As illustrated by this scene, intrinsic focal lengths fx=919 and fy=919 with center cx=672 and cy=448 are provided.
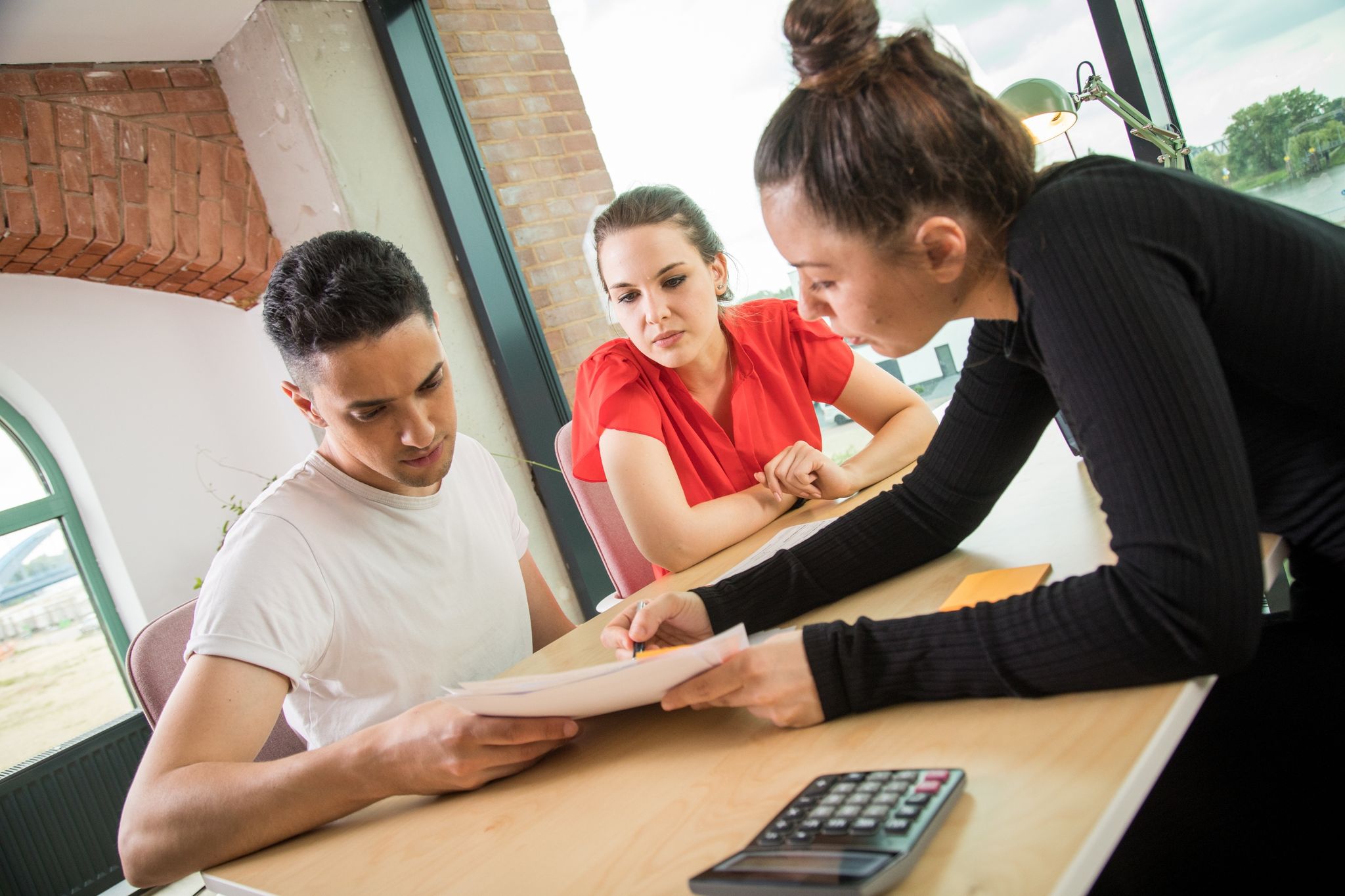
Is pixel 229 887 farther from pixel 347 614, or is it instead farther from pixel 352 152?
pixel 352 152

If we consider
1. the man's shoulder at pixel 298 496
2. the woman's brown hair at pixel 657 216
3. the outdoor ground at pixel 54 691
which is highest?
the woman's brown hair at pixel 657 216

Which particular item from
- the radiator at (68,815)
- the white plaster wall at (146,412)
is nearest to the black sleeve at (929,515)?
the white plaster wall at (146,412)

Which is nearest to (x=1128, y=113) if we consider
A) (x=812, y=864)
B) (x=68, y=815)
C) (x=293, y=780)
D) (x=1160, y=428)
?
(x=1160, y=428)

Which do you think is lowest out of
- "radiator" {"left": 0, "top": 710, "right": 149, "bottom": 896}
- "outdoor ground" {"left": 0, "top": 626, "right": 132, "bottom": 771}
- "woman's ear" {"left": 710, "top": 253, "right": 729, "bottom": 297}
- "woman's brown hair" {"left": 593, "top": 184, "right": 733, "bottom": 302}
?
"radiator" {"left": 0, "top": 710, "right": 149, "bottom": 896}

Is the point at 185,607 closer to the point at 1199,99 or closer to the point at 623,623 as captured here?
the point at 623,623

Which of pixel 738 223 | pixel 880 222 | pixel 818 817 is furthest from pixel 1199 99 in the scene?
pixel 818 817

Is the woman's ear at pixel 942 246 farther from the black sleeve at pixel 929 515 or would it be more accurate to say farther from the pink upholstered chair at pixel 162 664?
the pink upholstered chair at pixel 162 664

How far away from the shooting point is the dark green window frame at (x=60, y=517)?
11.3 feet

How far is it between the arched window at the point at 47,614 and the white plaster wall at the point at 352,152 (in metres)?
1.43

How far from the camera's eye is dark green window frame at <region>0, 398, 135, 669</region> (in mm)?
3453

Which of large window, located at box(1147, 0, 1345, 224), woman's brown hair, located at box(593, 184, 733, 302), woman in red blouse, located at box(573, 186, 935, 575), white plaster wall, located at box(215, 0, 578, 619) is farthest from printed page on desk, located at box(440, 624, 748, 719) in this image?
white plaster wall, located at box(215, 0, 578, 619)

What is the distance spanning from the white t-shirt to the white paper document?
1.33ft

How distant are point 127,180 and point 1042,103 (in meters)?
2.81

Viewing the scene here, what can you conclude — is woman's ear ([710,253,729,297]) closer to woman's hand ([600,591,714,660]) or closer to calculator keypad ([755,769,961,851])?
woman's hand ([600,591,714,660])
